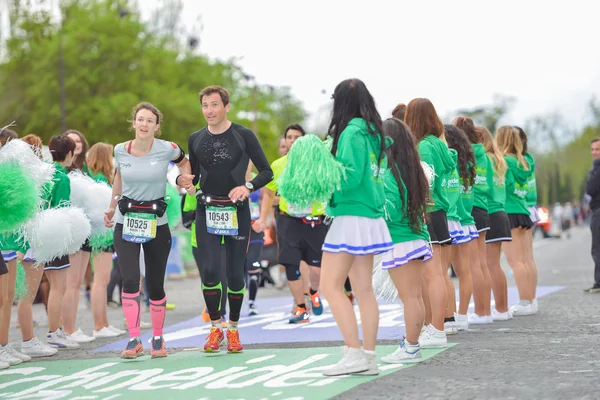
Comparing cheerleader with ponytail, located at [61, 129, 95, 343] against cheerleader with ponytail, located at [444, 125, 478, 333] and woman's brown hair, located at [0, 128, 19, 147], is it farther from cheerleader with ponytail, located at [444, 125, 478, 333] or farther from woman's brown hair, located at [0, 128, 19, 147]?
cheerleader with ponytail, located at [444, 125, 478, 333]

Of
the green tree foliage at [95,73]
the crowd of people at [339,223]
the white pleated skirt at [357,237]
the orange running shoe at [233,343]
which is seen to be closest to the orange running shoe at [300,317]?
the crowd of people at [339,223]

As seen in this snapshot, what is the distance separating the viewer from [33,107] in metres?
43.2

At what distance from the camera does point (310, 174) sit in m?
6.48

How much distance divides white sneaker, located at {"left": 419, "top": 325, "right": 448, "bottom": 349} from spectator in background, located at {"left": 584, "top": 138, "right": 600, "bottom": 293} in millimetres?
6578

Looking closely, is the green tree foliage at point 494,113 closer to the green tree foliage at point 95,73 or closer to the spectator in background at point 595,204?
the green tree foliage at point 95,73

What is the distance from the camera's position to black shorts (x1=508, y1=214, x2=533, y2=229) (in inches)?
442

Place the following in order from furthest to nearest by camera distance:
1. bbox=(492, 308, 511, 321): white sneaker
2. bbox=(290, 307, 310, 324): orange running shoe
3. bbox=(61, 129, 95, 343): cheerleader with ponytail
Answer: bbox=(290, 307, 310, 324): orange running shoe
bbox=(492, 308, 511, 321): white sneaker
bbox=(61, 129, 95, 343): cheerleader with ponytail

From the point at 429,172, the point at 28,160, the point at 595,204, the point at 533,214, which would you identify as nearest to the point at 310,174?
the point at 429,172

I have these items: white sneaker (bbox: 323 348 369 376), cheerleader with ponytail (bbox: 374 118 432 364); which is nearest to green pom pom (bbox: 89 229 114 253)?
cheerleader with ponytail (bbox: 374 118 432 364)

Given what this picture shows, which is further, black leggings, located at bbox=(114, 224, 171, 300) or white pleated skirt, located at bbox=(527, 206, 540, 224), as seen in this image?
white pleated skirt, located at bbox=(527, 206, 540, 224)

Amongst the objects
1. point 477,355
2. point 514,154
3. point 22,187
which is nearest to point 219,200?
point 22,187

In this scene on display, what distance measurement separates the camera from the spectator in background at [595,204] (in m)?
14.1

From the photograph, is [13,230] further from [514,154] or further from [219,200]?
[514,154]

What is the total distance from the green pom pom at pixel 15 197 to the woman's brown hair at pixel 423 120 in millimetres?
3229
